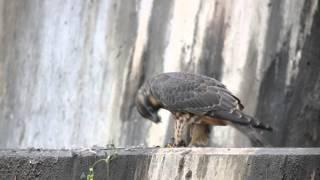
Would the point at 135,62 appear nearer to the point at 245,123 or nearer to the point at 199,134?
the point at 199,134

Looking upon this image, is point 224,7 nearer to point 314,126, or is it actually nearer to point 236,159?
point 314,126

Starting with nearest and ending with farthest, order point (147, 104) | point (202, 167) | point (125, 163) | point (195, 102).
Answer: point (202, 167), point (125, 163), point (195, 102), point (147, 104)

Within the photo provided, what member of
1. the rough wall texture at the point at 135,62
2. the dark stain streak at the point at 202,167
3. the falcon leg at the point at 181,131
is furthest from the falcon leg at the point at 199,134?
the dark stain streak at the point at 202,167

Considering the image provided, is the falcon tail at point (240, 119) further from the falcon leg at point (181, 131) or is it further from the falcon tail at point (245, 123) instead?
the falcon leg at point (181, 131)

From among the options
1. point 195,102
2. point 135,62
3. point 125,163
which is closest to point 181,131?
point 195,102

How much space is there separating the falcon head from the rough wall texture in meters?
0.95

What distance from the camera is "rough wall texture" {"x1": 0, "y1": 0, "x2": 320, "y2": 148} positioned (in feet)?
24.4

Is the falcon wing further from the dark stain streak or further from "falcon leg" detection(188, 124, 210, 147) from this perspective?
the dark stain streak

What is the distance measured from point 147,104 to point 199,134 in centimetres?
47

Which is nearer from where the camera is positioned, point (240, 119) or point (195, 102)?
point (240, 119)

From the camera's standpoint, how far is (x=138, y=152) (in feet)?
15.7

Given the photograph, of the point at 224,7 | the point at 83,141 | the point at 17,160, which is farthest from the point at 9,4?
the point at 17,160

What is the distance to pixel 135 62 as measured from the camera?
8203 mm

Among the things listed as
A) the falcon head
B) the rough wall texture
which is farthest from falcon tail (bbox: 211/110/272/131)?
the rough wall texture
